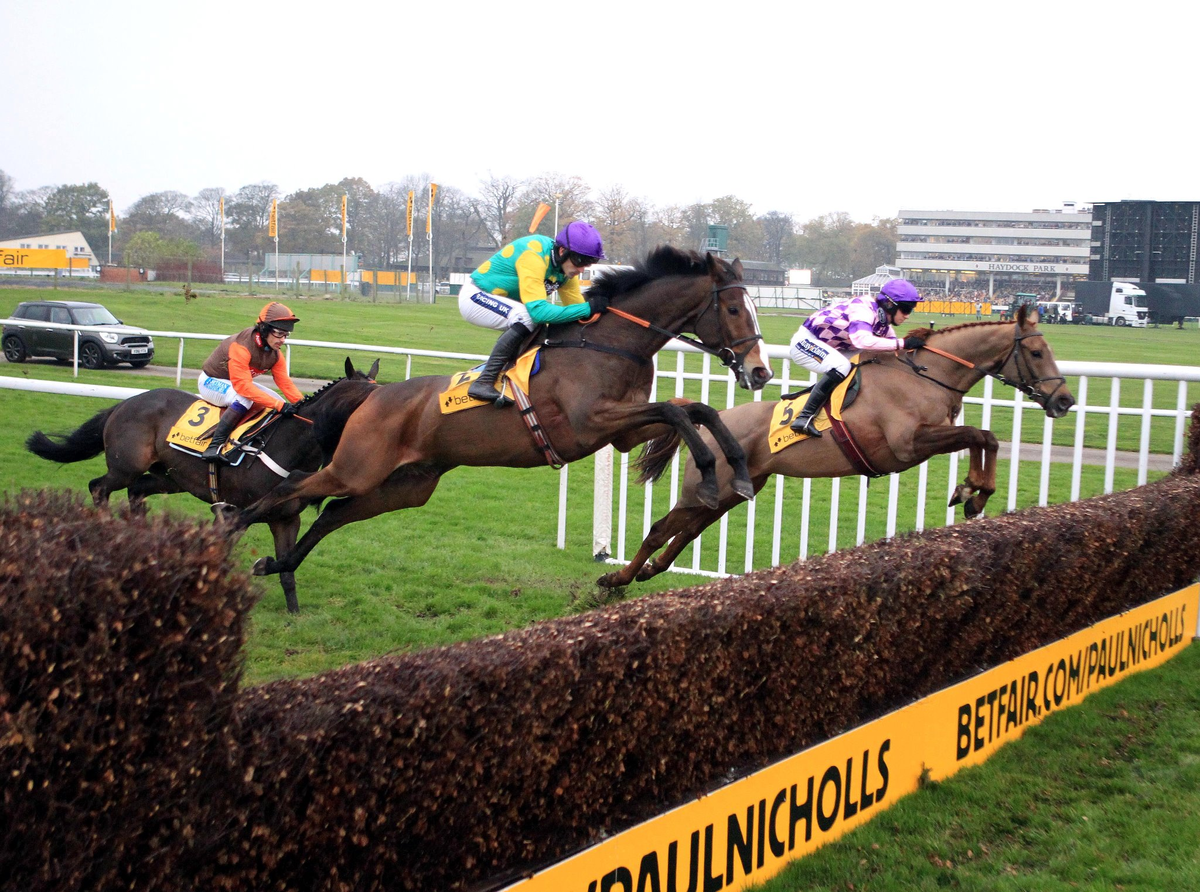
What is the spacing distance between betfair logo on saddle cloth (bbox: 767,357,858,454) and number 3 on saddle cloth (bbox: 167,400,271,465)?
282cm

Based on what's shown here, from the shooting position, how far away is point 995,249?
5891 centimetres

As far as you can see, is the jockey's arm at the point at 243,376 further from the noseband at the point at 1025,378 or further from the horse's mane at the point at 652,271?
the noseband at the point at 1025,378

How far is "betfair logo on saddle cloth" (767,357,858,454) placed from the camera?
5.96m

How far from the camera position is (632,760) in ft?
8.95

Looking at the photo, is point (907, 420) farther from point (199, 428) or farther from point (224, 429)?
point (199, 428)

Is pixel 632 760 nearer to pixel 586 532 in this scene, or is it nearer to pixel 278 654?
pixel 278 654

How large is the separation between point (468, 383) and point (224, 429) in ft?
5.20

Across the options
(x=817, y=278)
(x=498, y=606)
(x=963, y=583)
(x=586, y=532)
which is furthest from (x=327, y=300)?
(x=817, y=278)

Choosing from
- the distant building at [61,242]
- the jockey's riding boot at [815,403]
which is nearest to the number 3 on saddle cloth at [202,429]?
the jockey's riding boot at [815,403]

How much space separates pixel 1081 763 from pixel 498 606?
2.85m

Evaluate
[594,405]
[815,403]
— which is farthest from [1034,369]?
[594,405]

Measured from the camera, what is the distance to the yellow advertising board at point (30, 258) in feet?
107

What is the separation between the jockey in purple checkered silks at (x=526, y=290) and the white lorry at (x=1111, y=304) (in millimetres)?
41139

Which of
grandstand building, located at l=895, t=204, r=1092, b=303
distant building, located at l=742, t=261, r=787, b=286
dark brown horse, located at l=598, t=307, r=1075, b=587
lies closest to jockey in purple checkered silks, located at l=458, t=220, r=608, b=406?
dark brown horse, located at l=598, t=307, r=1075, b=587
